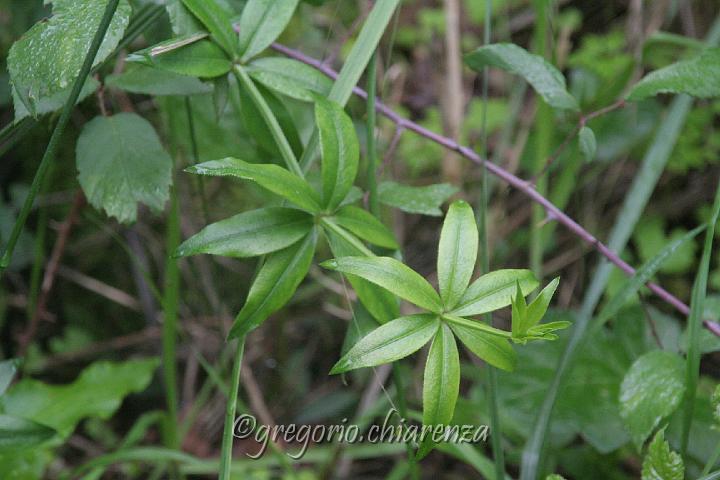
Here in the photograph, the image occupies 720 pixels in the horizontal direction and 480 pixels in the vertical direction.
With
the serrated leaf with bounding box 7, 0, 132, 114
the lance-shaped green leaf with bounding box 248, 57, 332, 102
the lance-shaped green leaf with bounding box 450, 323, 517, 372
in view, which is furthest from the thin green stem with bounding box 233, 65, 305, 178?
the lance-shaped green leaf with bounding box 450, 323, 517, 372

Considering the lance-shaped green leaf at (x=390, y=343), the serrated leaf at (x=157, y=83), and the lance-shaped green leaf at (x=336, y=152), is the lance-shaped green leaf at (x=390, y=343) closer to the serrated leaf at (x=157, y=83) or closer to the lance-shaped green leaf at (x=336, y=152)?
the lance-shaped green leaf at (x=336, y=152)

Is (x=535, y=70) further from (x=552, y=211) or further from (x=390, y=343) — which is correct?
(x=390, y=343)

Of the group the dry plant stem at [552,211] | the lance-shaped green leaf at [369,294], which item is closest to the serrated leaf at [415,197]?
the dry plant stem at [552,211]

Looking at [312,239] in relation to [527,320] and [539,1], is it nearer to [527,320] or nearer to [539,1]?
[527,320]

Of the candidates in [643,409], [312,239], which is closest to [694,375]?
[643,409]

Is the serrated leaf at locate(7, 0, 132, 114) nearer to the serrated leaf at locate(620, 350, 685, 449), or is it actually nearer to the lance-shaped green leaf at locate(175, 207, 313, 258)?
the lance-shaped green leaf at locate(175, 207, 313, 258)

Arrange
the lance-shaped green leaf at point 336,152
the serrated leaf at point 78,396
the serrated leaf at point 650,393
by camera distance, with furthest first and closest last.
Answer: the serrated leaf at point 78,396 < the serrated leaf at point 650,393 < the lance-shaped green leaf at point 336,152
